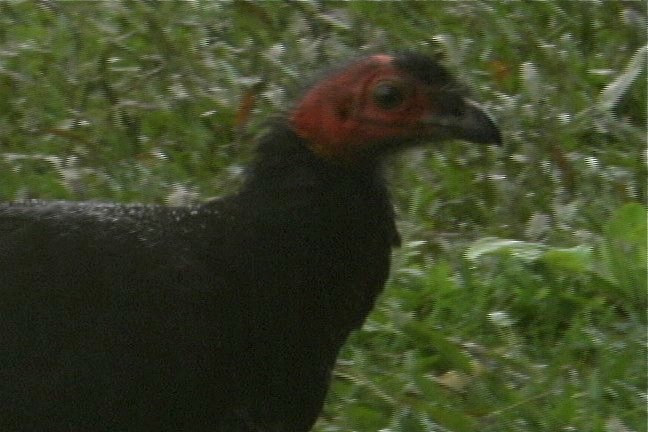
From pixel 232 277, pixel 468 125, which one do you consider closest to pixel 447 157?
pixel 468 125

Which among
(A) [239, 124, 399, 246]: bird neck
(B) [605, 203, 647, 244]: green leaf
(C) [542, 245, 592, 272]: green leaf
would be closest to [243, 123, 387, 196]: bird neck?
(A) [239, 124, 399, 246]: bird neck

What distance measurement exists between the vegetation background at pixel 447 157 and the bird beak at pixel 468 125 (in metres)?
0.91

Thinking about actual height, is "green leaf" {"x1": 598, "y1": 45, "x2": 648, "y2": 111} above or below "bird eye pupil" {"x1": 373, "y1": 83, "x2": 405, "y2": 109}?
below

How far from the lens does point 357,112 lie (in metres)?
3.32

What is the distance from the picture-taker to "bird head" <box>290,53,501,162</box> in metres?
3.29

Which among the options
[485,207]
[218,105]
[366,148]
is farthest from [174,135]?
[366,148]

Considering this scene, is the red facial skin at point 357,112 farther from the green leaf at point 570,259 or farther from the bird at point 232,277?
the green leaf at point 570,259

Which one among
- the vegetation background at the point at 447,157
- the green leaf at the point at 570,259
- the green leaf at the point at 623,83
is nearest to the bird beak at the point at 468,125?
the vegetation background at the point at 447,157

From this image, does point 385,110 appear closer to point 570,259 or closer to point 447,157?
point 570,259

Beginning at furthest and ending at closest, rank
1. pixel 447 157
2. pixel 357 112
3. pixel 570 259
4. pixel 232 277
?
pixel 447 157 < pixel 570 259 < pixel 357 112 < pixel 232 277

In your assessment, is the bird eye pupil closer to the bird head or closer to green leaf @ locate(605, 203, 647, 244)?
the bird head

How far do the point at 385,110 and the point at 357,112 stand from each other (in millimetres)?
67

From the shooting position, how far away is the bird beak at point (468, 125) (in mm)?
3381

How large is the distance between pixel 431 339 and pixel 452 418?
0.48 metres
